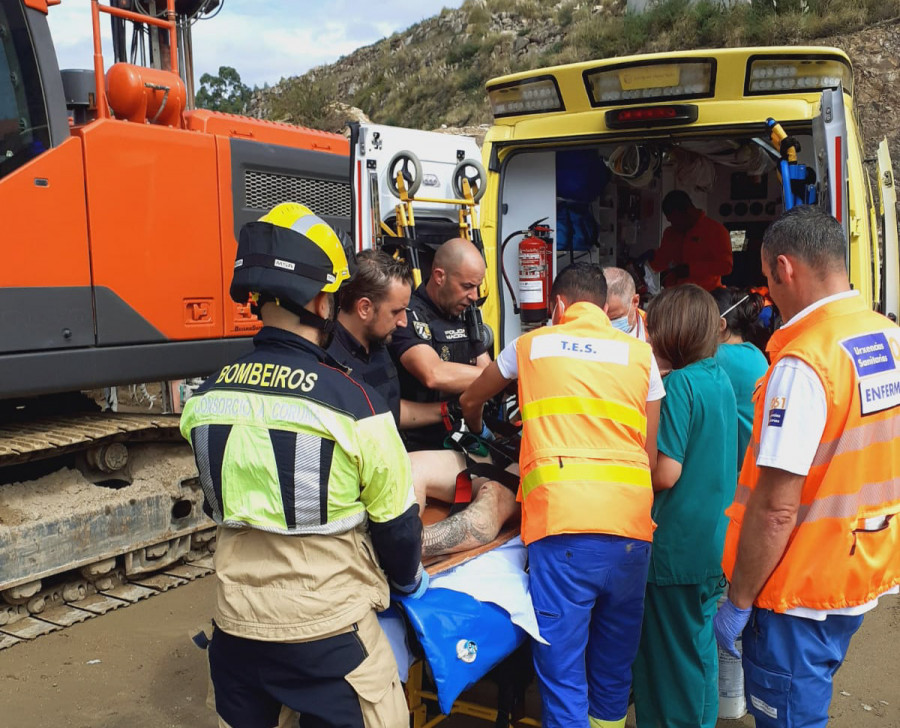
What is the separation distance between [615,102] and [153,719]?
155 inches

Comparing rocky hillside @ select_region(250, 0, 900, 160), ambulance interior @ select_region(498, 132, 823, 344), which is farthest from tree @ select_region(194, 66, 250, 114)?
ambulance interior @ select_region(498, 132, 823, 344)

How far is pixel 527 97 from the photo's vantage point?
5.11 metres

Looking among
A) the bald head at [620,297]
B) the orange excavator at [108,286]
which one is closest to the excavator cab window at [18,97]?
the orange excavator at [108,286]

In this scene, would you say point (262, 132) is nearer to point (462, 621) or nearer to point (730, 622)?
point (462, 621)

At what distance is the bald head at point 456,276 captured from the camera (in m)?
4.16

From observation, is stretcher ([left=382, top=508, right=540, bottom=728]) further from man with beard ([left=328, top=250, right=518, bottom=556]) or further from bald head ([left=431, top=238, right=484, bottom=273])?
bald head ([left=431, top=238, right=484, bottom=273])

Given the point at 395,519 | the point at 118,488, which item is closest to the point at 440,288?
the point at 395,519

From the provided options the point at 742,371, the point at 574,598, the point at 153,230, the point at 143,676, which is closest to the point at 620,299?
the point at 742,371

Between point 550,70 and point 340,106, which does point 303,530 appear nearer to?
point 550,70

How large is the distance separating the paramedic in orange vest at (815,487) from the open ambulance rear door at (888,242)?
13.3 ft

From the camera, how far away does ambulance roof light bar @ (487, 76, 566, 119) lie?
16.4 ft

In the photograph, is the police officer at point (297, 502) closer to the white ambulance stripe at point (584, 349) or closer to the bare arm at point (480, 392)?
the white ambulance stripe at point (584, 349)

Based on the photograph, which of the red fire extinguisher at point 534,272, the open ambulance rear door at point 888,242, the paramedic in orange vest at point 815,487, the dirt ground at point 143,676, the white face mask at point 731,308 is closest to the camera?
the paramedic in orange vest at point 815,487

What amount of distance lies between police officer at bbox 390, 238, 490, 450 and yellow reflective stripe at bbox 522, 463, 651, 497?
1068 millimetres
